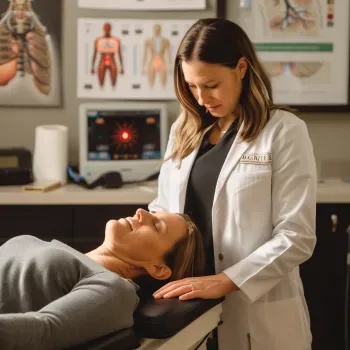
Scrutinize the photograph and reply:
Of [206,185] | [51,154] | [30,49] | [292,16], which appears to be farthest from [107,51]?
[206,185]

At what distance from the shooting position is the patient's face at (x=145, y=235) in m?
1.84

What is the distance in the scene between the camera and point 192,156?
206 cm

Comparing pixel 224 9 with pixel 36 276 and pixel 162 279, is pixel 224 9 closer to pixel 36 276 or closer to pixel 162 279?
pixel 162 279

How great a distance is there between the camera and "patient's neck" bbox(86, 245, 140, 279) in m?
1.83

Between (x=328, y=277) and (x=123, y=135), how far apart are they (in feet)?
3.43

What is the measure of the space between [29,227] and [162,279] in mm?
1033

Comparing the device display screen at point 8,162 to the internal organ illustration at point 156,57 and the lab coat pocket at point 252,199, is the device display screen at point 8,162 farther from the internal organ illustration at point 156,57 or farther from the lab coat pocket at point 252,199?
the lab coat pocket at point 252,199

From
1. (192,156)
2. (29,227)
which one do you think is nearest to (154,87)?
(29,227)

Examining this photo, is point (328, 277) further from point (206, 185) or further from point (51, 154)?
point (51, 154)

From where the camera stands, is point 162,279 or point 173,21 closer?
point 162,279

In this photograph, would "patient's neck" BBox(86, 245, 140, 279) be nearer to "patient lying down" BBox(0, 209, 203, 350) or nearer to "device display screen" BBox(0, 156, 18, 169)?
"patient lying down" BBox(0, 209, 203, 350)

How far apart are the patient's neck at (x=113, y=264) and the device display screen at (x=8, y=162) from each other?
3.55ft

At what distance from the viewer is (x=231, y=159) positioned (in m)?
1.97

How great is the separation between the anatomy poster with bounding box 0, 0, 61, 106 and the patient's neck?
A: 135cm
